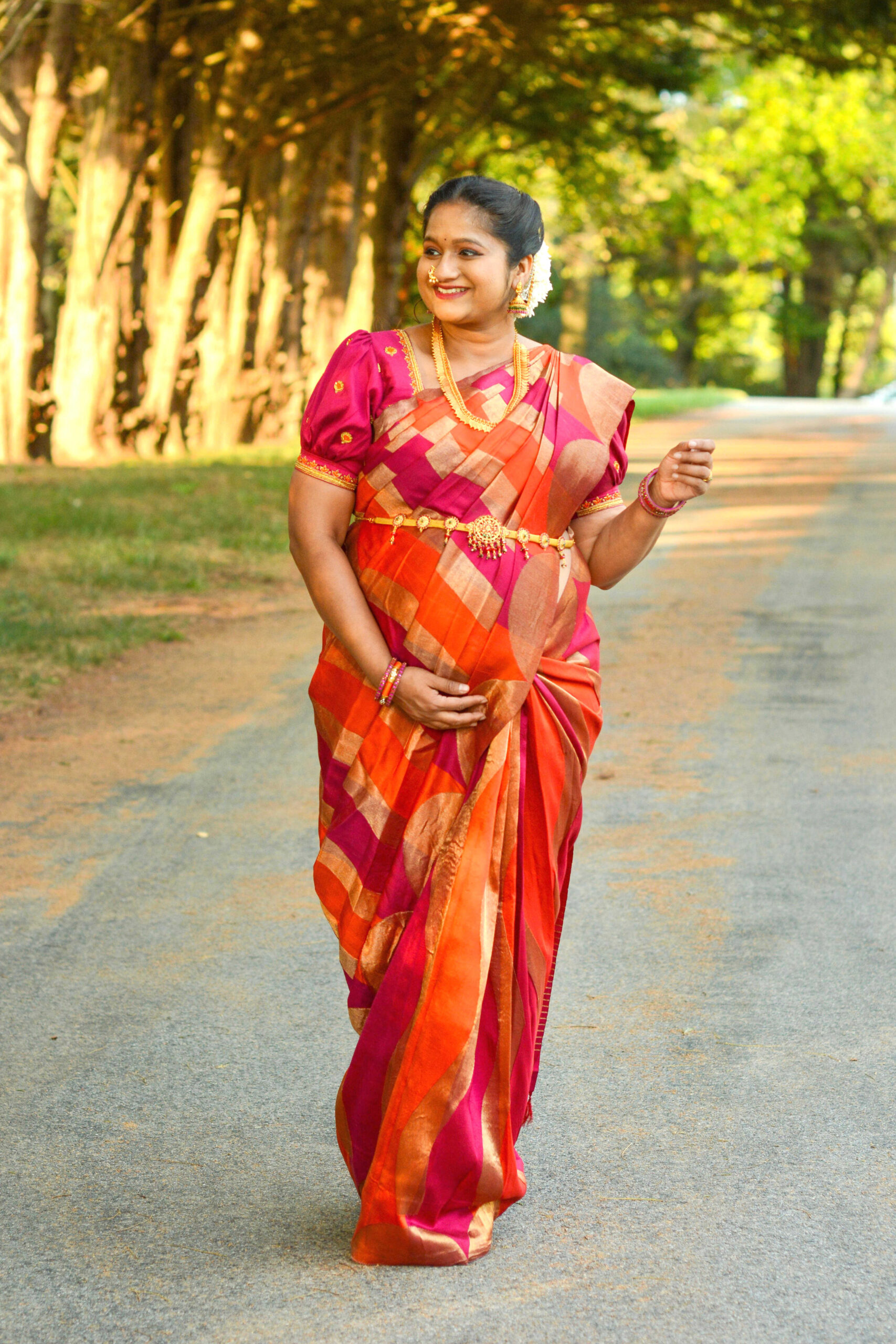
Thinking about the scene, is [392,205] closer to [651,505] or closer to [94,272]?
[94,272]

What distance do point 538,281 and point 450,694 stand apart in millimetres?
844

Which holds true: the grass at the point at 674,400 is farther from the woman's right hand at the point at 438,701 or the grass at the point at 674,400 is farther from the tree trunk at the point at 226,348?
the woman's right hand at the point at 438,701

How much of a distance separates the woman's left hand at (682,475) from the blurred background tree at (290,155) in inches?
452

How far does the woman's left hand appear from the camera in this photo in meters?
3.22

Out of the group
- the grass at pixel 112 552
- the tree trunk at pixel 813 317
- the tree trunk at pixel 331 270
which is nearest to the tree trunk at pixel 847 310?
the tree trunk at pixel 813 317

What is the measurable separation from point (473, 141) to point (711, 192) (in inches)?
273

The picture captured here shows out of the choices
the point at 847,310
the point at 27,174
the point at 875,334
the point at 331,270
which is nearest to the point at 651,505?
the point at 27,174

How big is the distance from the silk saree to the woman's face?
129 mm

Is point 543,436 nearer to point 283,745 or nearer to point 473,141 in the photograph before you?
point 283,745

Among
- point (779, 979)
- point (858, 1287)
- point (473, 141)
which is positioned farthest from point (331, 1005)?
point (473, 141)

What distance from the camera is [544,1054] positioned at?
13.8 ft

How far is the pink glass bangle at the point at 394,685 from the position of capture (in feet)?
10.3

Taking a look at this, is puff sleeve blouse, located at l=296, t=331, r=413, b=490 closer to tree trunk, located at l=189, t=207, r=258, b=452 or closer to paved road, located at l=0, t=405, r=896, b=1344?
paved road, located at l=0, t=405, r=896, b=1344

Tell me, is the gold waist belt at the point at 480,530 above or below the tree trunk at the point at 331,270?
below
